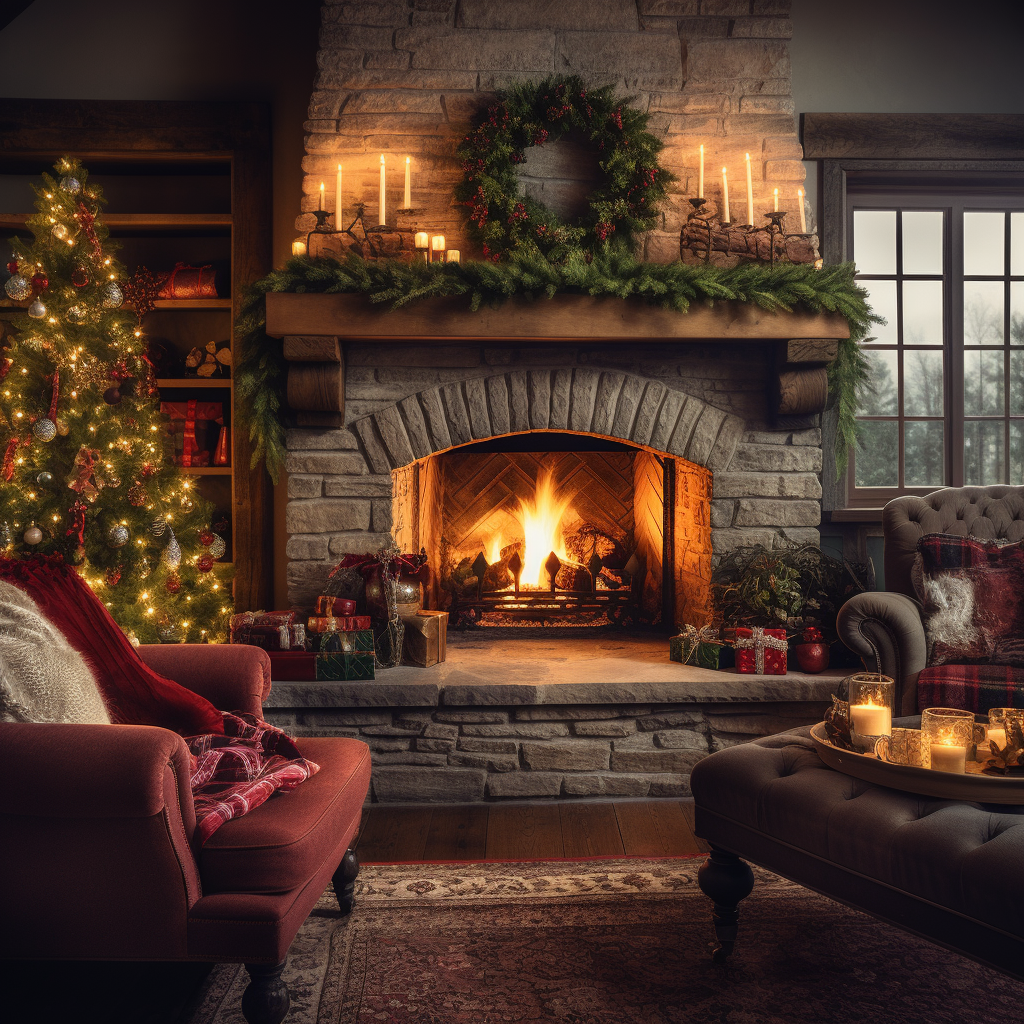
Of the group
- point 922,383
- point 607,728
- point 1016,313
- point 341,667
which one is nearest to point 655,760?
point 607,728

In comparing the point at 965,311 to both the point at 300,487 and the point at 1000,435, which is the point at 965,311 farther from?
the point at 300,487

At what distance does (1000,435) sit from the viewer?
395 cm

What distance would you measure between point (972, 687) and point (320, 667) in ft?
6.74

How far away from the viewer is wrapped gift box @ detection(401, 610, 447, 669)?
3.16 metres

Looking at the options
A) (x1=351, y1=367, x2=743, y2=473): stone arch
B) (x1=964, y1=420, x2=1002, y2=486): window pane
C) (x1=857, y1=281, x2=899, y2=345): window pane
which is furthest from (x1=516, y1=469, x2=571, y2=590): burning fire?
(x1=964, y1=420, x2=1002, y2=486): window pane

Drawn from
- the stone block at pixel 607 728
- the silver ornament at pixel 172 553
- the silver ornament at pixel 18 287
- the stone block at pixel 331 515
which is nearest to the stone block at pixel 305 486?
the stone block at pixel 331 515

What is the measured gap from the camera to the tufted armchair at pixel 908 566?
262 centimetres

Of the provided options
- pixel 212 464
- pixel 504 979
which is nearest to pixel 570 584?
pixel 212 464

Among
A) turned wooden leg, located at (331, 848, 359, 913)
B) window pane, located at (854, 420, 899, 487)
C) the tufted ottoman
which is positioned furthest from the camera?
window pane, located at (854, 420, 899, 487)

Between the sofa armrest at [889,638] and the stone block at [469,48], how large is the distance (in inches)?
92.2

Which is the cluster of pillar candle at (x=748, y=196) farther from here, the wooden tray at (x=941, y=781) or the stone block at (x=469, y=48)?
the wooden tray at (x=941, y=781)

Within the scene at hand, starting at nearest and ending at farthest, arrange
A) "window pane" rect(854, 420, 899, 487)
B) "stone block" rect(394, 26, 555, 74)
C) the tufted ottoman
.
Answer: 1. the tufted ottoman
2. "stone block" rect(394, 26, 555, 74)
3. "window pane" rect(854, 420, 899, 487)

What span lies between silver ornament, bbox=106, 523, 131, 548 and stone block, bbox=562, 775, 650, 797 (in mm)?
1851

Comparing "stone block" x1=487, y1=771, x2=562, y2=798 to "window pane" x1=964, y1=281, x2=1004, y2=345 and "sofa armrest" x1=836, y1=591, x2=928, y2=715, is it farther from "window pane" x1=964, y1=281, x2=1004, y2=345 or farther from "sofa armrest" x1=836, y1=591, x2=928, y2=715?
"window pane" x1=964, y1=281, x2=1004, y2=345
